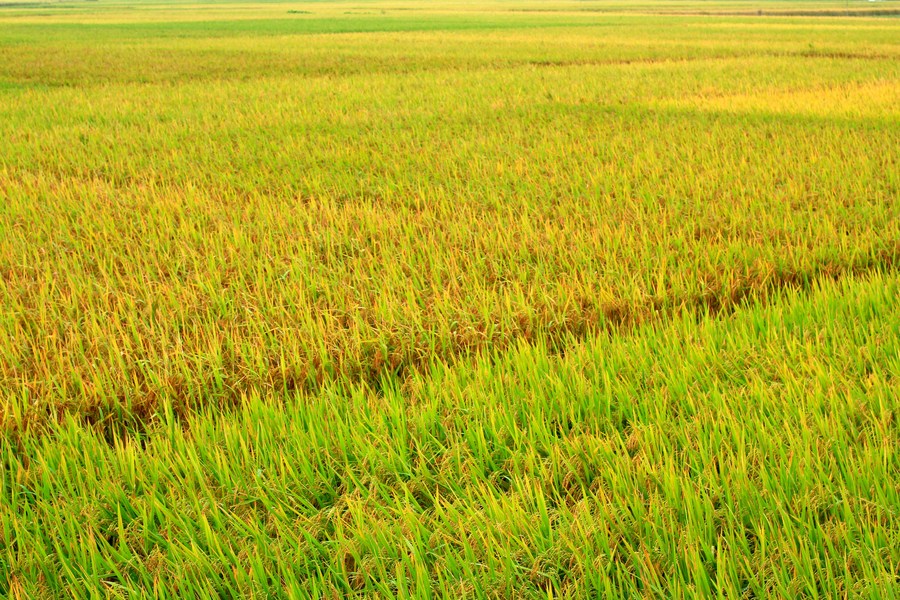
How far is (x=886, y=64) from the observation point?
538 inches

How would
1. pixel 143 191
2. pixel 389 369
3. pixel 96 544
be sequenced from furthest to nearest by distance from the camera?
pixel 143 191, pixel 389 369, pixel 96 544

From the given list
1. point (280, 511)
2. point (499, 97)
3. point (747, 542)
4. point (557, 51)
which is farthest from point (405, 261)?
point (557, 51)

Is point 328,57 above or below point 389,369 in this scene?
above

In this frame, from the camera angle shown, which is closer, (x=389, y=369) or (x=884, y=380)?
(x=884, y=380)

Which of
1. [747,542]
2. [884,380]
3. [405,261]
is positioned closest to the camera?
[747,542]

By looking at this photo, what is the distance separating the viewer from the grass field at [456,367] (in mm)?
1550

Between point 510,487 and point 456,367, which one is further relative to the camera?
point 456,367

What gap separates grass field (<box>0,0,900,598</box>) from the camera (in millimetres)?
1550

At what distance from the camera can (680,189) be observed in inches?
189

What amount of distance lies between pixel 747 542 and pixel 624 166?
14.2 feet

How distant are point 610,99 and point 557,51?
8.91 meters

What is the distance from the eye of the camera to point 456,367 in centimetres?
262

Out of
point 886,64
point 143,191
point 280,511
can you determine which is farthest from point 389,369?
point 886,64

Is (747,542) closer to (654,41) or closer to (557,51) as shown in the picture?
(557,51)
